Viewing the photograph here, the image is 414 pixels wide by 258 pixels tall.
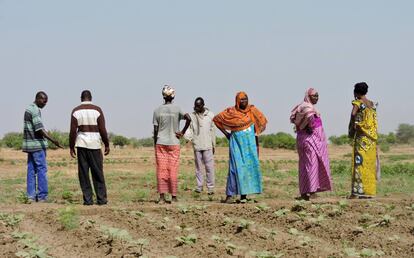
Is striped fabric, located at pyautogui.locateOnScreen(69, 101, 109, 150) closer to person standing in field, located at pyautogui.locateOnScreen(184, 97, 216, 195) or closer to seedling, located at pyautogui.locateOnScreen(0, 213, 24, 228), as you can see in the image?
seedling, located at pyautogui.locateOnScreen(0, 213, 24, 228)

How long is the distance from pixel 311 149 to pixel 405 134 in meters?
49.9

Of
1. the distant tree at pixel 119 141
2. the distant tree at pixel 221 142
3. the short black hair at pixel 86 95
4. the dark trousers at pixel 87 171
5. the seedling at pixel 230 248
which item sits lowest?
the seedling at pixel 230 248

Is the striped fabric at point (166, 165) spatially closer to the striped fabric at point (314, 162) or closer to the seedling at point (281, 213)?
the striped fabric at point (314, 162)

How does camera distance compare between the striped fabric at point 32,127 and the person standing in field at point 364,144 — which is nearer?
the person standing in field at point 364,144

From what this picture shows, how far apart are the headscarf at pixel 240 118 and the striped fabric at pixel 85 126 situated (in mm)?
1740

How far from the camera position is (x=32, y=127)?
1200cm

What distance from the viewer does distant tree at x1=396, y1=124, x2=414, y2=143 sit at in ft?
195

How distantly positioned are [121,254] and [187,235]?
4.12 ft

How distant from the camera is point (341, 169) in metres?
20.9

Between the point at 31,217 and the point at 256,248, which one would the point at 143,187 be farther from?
the point at 256,248

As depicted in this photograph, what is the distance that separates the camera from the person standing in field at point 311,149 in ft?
38.2

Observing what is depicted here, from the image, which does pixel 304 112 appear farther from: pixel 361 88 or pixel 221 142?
pixel 221 142

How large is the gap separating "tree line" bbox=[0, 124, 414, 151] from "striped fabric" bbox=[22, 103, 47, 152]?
89.5 ft

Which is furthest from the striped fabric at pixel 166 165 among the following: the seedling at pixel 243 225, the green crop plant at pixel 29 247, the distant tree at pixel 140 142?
the distant tree at pixel 140 142
